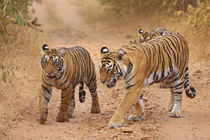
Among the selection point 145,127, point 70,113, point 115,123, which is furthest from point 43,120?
point 145,127

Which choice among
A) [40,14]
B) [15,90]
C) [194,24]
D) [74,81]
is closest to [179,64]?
[74,81]

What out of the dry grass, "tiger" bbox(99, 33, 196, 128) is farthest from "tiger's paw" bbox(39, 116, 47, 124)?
"tiger" bbox(99, 33, 196, 128)

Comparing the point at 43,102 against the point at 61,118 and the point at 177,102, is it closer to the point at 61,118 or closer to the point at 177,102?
the point at 61,118

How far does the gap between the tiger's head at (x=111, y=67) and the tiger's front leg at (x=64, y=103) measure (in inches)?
30.6

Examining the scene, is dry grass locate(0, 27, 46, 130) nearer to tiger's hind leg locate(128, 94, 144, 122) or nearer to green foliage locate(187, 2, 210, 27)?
tiger's hind leg locate(128, 94, 144, 122)

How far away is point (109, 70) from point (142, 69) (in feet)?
1.82

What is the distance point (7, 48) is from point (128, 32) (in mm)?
5939

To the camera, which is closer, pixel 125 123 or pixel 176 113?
pixel 125 123

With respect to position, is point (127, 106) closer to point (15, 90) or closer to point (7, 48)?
point (15, 90)

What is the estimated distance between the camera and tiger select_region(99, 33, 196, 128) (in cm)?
588

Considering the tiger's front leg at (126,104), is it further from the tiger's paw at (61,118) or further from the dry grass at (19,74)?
the dry grass at (19,74)

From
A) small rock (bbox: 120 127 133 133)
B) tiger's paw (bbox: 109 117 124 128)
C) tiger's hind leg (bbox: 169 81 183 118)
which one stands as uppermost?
tiger's hind leg (bbox: 169 81 183 118)

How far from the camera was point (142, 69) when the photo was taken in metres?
6.09

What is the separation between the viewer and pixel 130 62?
6000 mm
